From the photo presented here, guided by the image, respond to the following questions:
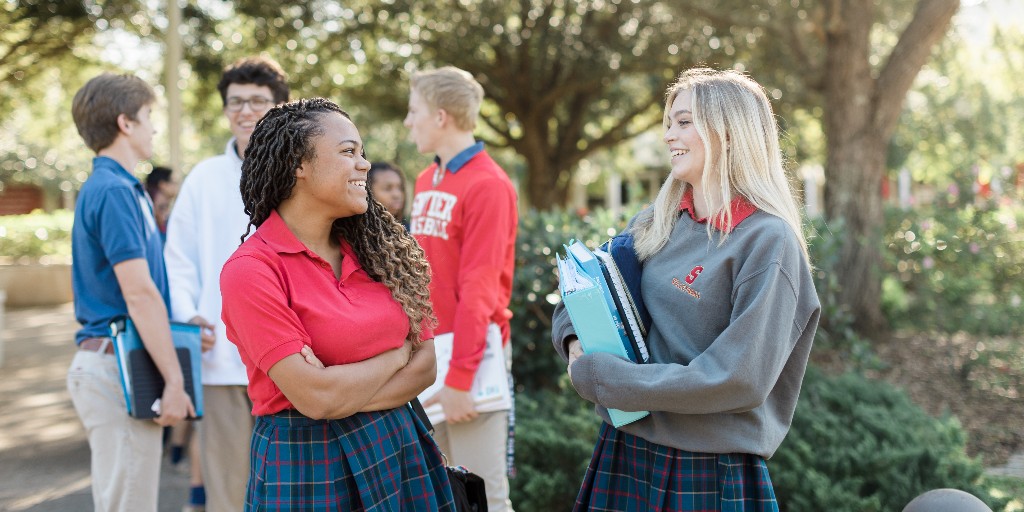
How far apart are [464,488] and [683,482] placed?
634 mm

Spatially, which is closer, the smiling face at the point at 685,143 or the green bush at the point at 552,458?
the smiling face at the point at 685,143

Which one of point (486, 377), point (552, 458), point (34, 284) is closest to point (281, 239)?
point (486, 377)

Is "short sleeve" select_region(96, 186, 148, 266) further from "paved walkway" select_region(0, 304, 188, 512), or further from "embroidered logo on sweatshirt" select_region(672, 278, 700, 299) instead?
"paved walkway" select_region(0, 304, 188, 512)

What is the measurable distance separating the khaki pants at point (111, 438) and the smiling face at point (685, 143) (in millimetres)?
2164

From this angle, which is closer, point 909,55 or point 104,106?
point 104,106

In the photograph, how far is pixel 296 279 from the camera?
2.20 m

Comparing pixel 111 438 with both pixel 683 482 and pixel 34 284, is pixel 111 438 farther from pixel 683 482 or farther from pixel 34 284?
pixel 34 284

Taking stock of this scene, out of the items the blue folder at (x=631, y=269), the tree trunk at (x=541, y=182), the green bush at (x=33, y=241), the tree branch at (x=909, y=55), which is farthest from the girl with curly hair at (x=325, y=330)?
the green bush at (x=33, y=241)

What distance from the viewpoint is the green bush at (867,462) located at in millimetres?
3990

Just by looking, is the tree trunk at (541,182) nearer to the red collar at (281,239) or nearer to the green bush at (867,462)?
the green bush at (867,462)

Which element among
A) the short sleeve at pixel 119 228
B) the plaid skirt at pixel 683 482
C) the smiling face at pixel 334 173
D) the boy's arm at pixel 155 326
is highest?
the smiling face at pixel 334 173

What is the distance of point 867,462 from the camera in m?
4.19

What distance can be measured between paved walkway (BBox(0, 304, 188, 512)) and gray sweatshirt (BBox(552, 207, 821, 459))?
3761mm

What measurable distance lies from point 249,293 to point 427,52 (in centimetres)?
1261
